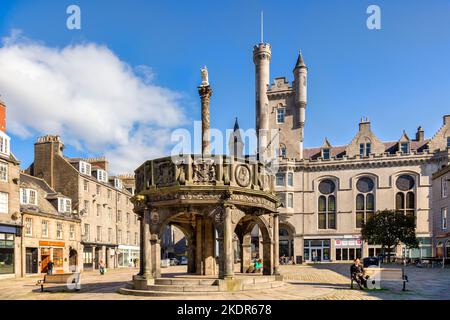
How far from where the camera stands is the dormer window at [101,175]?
53750 millimetres

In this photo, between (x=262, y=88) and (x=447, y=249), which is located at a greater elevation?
(x=262, y=88)

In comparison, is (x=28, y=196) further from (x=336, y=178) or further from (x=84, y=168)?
(x=336, y=178)

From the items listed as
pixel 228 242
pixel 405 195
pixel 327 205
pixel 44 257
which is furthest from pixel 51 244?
pixel 405 195

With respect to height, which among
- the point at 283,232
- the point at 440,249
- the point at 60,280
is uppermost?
the point at 60,280

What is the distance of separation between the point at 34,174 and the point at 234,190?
38401 millimetres

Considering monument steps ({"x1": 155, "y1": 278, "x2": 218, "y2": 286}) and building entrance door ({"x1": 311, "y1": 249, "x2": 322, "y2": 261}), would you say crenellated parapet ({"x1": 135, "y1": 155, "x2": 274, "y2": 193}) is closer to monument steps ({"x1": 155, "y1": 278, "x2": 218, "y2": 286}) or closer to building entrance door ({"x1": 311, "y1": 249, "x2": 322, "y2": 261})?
monument steps ({"x1": 155, "y1": 278, "x2": 218, "y2": 286})

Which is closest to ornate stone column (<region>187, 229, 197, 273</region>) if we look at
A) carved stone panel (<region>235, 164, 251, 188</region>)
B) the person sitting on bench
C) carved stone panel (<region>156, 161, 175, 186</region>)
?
carved stone panel (<region>156, 161, 175, 186</region>)

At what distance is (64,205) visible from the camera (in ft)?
149

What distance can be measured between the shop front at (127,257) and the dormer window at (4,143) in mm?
25409

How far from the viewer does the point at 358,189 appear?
64.8 metres

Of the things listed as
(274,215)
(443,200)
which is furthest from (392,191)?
(274,215)

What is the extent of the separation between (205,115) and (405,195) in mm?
50863

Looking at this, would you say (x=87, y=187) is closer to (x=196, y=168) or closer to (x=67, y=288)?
(x=67, y=288)

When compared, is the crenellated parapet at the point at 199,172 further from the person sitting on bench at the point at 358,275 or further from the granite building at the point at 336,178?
the granite building at the point at 336,178
